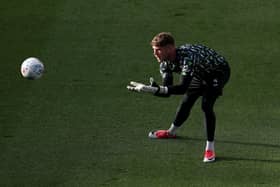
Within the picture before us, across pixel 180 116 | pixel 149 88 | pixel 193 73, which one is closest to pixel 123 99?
pixel 180 116

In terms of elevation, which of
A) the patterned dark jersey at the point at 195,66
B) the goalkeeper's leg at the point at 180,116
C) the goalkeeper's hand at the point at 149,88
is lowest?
the goalkeeper's leg at the point at 180,116

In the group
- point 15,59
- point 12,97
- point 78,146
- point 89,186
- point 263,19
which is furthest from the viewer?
point 263,19

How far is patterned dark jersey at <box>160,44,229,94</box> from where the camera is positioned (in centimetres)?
1356

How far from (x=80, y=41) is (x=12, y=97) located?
9.83 feet

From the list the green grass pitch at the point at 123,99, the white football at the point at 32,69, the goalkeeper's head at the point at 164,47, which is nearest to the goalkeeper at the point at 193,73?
the goalkeeper's head at the point at 164,47

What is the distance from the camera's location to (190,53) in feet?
45.0

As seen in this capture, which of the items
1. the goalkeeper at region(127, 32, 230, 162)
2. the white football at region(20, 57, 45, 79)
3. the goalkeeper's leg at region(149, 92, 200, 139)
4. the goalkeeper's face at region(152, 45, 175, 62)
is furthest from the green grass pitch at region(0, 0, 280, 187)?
the goalkeeper's face at region(152, 45, 175, 62)

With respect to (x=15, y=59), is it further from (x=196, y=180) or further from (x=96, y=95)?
(x=196, y=180)

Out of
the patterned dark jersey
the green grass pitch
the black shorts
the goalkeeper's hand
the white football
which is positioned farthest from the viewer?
the white football

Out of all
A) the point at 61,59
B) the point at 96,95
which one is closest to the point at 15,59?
the point at 61,59

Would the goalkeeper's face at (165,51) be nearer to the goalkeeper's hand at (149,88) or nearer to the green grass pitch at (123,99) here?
the goalkeeper's hand at (149,88)

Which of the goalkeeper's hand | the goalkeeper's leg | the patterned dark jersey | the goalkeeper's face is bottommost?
the goalkeeper's leg

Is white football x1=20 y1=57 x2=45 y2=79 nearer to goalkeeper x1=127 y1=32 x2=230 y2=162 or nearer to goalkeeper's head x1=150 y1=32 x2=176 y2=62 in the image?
goalkeeper x1=127 y1=32 x2=230 y2=162

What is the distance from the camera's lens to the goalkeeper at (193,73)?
13406 mm
